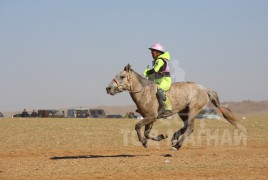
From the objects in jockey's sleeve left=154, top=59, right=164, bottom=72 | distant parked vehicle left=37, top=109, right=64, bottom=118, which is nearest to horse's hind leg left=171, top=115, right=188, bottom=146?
jockey's sleeve left=154, top=59, right=164, bottom=72

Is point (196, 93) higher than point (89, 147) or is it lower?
higher

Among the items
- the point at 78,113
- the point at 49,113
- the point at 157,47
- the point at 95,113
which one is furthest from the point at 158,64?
the point at 95,113

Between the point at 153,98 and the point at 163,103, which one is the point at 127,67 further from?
the point at 163,103

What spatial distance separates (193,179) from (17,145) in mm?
13372

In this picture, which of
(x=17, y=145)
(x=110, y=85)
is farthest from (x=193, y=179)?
(x=17, y=145)

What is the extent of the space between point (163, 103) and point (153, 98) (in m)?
0.36

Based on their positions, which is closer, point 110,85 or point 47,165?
point 47,165

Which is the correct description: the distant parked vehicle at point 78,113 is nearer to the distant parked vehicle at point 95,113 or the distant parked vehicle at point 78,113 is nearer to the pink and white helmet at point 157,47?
the distant parked vehicle at point 95,113

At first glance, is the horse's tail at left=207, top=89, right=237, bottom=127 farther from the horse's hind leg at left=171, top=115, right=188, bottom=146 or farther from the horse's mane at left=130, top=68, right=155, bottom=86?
the horse's mane at left=130, top=68, right=155, bottom=86

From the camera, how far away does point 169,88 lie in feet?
56.5

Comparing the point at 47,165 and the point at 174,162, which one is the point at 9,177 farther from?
the point at 174,162

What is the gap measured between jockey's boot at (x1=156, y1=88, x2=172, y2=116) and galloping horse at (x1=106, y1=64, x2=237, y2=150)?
121 mm

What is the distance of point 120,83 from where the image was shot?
16734 millimetres

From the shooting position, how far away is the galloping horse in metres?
16.7
